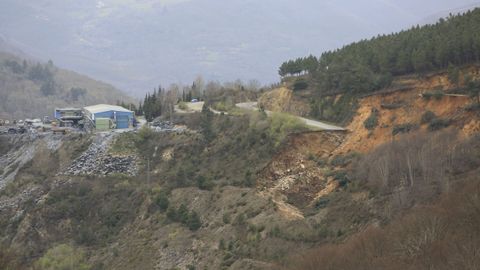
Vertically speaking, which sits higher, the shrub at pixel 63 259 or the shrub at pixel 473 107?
the shrub at pixel 473 107

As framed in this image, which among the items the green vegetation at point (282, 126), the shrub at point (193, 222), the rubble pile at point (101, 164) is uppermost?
the green vegetation at point (282, 126)

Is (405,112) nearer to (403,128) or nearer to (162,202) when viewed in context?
(403,128)

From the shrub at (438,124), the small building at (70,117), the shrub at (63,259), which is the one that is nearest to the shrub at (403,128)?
the shrub at (438,124)

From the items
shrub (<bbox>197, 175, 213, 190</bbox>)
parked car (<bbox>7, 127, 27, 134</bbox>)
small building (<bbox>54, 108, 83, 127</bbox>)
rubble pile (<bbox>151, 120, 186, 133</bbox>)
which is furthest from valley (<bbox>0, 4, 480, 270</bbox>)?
small building (<bbox>54, 108, 83, 127</bbox>)

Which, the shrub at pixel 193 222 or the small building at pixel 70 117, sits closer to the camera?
the shrub at pixel 193 222

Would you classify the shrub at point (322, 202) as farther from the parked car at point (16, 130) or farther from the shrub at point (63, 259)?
the parked car at point (16, 130)

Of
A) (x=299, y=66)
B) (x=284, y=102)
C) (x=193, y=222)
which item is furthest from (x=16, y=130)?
(x=193, y=222)
